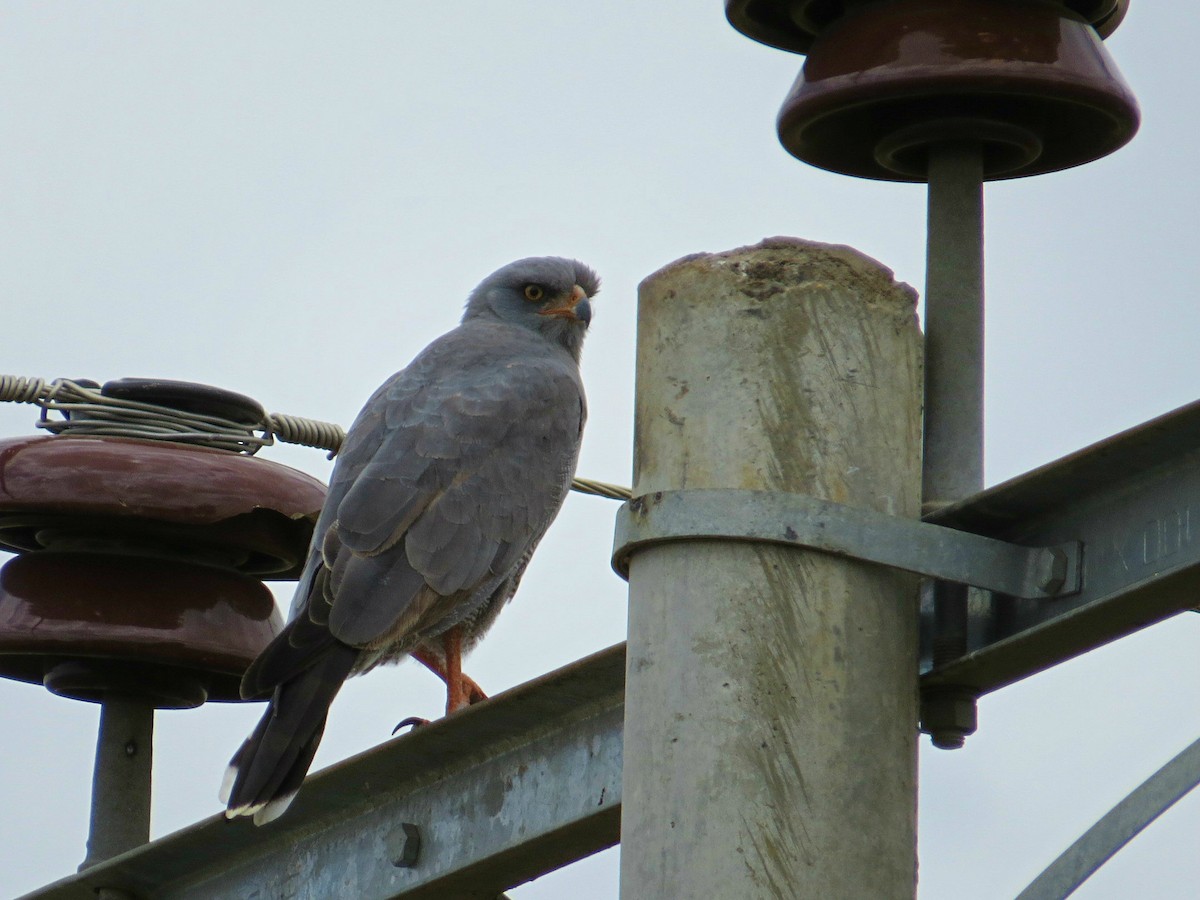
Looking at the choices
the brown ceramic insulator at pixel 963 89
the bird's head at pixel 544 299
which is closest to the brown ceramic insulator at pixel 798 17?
the brown ceramic insulator at pixel 963 89

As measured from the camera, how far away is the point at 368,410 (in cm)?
602

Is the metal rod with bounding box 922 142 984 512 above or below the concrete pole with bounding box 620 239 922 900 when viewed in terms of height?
above

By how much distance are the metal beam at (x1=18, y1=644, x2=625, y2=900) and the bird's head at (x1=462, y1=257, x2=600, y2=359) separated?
11.2 ft

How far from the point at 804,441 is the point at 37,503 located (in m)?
2.67

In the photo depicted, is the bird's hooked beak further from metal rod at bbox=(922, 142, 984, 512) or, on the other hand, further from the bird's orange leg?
metal rod at bbox=(922, 142, 984, 512)

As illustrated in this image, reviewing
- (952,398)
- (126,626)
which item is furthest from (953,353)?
(126,626)

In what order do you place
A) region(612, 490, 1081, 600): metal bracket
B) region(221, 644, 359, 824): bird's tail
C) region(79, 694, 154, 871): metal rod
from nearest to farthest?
region(612, 490, 1081, 600): metal bracket, region(221, 644, 359, 824): bird's tail, region(79, 694, 154, 871): metal rod

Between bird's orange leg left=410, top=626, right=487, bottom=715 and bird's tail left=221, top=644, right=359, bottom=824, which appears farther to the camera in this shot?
bird's orange leg left=410, top=626, right=487, bottom=715

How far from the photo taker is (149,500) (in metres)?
4.57

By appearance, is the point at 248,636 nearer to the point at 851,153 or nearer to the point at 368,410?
the point at 368,410

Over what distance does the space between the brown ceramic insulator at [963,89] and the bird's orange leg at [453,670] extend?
11.7 feet

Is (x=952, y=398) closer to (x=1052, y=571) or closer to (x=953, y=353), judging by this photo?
(x=953, y=353)

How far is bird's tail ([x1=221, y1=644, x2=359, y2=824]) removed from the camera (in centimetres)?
372

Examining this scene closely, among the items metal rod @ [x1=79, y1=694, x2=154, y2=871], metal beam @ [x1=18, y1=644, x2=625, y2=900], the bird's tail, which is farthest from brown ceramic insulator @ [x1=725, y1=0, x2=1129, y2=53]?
metal rod @ [x1=79, y1=694, x2=154, y2=871]
